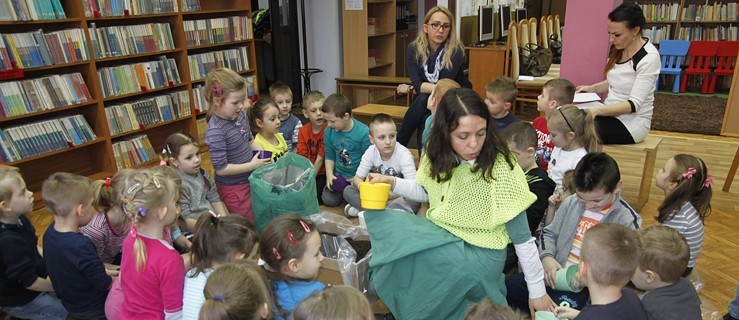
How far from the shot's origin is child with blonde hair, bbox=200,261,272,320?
1257mm

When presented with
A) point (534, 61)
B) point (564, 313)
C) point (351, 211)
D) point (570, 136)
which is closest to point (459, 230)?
point (564, 313)

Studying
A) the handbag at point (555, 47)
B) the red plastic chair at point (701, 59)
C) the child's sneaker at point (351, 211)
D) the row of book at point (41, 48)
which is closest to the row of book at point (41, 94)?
the row of book at point (41, 48)

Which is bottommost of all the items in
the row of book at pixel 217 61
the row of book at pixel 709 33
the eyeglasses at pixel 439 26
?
the row of book at pixel 217 61

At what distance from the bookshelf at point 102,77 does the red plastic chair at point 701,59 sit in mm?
6345

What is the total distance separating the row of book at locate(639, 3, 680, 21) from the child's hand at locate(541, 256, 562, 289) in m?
7.52

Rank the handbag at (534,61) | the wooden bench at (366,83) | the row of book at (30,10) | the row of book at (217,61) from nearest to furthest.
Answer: the row of book at (30,10)
the row of book at (217,61)
the wooden bench at (366,83)
the handbag at (534,61)

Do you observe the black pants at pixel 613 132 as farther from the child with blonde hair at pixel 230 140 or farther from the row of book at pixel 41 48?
the row of book at pixel 41 48

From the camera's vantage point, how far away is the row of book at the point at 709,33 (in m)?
7.42

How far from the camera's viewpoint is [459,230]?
172 centimetres

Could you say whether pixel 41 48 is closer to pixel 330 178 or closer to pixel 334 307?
pixel 330 178

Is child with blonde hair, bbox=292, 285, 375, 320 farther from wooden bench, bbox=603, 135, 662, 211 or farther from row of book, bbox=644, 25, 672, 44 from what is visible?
row of book, bbox=644, 25, 672, 44

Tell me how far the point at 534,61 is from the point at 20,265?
19.0 feet

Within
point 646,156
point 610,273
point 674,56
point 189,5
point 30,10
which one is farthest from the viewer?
point 674,56

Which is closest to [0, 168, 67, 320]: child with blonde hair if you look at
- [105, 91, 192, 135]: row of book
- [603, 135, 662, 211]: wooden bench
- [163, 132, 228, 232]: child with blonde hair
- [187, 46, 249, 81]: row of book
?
[163, 132, 228, 232]: child with blonde hair
